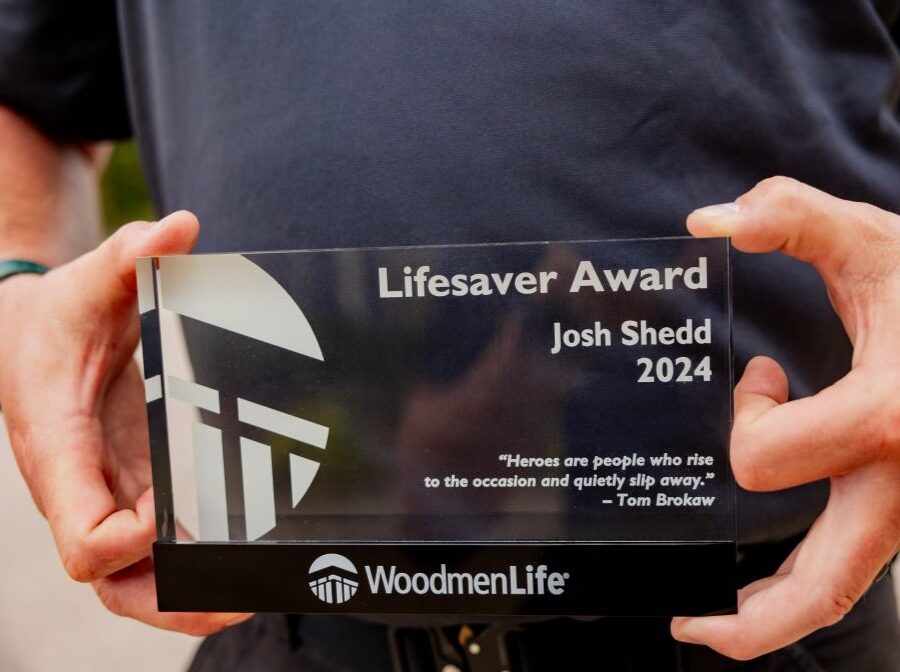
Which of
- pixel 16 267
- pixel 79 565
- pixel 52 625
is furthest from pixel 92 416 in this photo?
pixel 52 625

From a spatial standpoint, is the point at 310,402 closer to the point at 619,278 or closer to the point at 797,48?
the point at 619,278

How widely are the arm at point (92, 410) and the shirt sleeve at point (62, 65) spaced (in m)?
0.23

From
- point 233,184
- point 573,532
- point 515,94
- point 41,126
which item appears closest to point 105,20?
point 41,126

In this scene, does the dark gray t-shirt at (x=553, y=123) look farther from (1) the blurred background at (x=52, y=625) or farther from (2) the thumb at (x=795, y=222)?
(1) the blurred background at (x=52, y=625)

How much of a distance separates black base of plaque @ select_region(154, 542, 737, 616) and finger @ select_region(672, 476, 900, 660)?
0.02 meters

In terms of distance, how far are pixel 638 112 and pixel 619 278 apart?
0.62ft

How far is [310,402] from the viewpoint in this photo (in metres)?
0.51

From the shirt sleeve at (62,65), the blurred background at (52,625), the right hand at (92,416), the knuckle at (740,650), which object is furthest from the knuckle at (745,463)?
the blurred background at (52,625)

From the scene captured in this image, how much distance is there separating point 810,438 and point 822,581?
0.32 ft

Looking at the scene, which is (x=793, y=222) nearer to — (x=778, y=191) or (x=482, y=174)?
(x=778, y=191)

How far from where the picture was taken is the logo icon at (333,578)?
1.69ft

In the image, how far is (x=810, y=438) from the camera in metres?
0.44

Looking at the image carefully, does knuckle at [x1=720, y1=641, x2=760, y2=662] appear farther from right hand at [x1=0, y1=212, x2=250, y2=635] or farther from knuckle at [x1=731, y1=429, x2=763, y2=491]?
right hand at [x1=0, y1=212, x2=250, y2=635]

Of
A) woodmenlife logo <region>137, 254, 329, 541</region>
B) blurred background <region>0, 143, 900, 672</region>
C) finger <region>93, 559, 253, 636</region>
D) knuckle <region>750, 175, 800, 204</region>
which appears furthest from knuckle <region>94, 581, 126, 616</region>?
blurred background <region>0, 143, 900, 672</region>
